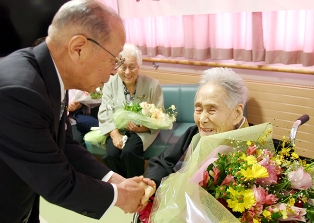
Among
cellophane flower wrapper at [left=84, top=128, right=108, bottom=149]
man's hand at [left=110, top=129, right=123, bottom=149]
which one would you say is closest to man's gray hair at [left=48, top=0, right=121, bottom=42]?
man's hand at [left=110, top=129, right=123, bottom=149]

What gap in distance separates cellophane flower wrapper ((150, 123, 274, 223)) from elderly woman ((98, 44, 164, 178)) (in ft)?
5.15

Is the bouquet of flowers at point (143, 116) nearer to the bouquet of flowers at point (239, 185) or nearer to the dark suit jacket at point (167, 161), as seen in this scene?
the dark suit jacket at point (167, 161)

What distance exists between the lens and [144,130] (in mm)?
2787

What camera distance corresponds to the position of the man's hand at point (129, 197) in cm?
127

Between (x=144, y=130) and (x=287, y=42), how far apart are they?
1.48 metres

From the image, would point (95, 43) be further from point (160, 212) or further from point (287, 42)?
point (287, 42)

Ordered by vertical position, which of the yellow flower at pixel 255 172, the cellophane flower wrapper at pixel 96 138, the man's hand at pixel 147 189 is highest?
the yellow flower at pixel 255 172

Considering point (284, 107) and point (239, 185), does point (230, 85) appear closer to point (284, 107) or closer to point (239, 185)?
point (239, 185)

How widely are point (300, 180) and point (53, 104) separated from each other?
36.6 inches

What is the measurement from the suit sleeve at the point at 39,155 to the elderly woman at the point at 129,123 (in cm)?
153

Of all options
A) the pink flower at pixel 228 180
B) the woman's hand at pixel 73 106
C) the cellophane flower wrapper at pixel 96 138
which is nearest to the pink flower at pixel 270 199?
the pink flower at pixel 228 180

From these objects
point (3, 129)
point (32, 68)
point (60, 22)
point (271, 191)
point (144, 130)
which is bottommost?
point (144, 130)

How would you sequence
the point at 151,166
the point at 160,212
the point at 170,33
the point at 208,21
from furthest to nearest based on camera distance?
1. the point at 170,33
2. the point at 208,21
3. the point at 151,166
4. the point at 160,212

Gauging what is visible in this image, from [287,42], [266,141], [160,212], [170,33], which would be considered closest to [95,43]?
[160,212]
